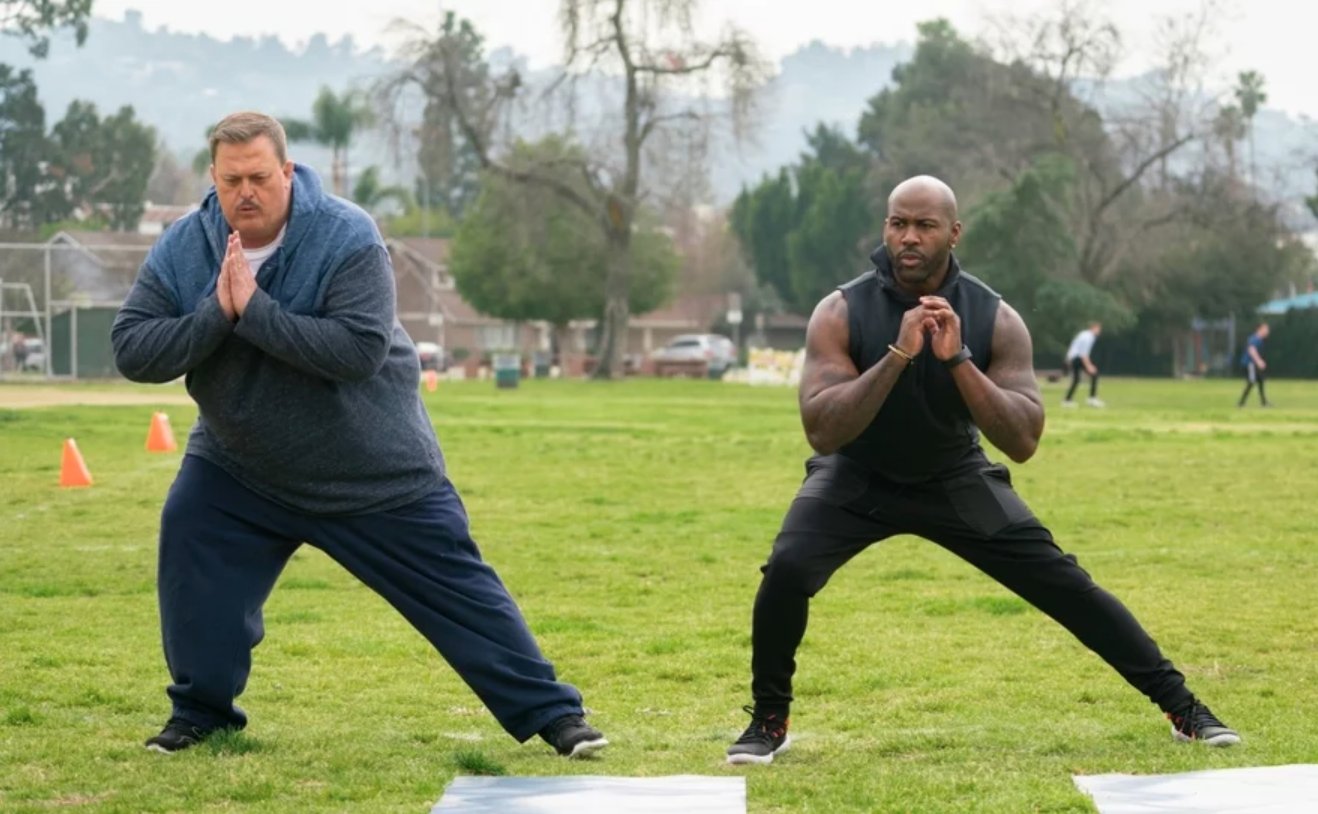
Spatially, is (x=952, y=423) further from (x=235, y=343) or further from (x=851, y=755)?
(x=235, y=343)

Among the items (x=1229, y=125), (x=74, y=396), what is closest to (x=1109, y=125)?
(x=1229, y=125)

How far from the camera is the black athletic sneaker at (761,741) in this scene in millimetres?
7136

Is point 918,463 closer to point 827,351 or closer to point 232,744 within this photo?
point 827,351

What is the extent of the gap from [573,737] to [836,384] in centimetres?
148

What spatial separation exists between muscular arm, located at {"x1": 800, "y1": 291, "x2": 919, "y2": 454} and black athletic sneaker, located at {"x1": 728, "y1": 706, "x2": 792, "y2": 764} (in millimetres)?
944

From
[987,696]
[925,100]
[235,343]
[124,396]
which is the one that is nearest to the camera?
[235,343]

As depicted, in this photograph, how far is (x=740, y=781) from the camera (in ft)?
22.0

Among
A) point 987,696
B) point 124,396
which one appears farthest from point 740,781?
point 124,396

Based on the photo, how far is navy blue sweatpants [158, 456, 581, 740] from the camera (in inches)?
283

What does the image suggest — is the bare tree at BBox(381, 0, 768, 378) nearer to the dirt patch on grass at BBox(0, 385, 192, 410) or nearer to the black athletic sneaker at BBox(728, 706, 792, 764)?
the dirt patch on grass at BBox(0, 385, 192, 410)

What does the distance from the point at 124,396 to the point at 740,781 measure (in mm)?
39504

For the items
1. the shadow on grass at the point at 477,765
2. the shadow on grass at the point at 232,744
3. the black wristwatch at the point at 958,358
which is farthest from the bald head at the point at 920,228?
the shadow on grass at the point at 232,744

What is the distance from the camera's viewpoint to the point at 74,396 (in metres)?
43.5

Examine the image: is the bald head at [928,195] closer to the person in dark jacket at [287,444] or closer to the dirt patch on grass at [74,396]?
the person in dark jacket at [287,444]
